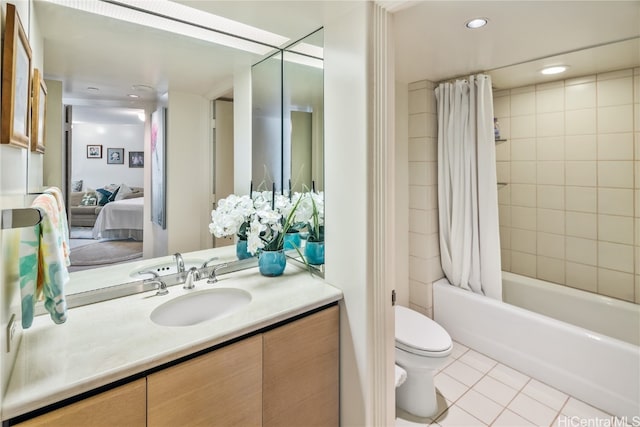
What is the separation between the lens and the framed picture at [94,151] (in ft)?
4.36

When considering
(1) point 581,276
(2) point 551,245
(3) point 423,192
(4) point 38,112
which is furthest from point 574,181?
(4) point 38,112

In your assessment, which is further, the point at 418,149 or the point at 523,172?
the point at 523,172

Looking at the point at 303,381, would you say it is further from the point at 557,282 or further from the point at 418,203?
the point at 557,282

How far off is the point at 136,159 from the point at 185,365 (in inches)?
37.9

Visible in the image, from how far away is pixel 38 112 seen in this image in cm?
108

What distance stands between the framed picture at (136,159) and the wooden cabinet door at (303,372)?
3.19ft

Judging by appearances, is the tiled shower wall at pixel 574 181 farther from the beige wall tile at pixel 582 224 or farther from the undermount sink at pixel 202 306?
the undermount sink at pixel 202 306

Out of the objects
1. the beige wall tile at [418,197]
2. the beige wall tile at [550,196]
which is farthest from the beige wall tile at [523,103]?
the beige wall tile at [418,197]

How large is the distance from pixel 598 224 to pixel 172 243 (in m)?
3.02

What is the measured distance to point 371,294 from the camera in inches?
52.2

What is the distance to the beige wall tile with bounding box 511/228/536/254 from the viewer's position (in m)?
2.79

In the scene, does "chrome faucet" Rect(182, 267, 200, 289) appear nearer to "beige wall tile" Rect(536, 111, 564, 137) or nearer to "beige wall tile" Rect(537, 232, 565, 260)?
"beige wall tile" Rect(537, 232, 565, 260)

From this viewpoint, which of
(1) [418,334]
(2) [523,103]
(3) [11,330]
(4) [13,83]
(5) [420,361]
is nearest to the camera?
(4) [13,83]

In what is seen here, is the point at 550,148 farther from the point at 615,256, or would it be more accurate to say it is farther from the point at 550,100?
A: the point at 615,256
